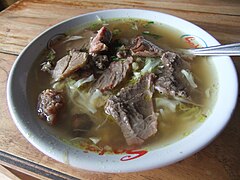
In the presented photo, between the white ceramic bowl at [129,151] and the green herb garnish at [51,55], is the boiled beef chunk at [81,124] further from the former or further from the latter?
the green herb garnish at [51,55]

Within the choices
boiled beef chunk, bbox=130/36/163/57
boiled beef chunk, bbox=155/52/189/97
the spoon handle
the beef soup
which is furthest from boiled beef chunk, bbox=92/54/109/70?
the spoon handle

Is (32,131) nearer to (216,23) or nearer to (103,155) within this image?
(103,155)

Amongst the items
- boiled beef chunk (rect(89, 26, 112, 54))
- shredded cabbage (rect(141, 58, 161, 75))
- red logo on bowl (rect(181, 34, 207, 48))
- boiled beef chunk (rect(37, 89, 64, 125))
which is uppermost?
red logo on bowl (rect(181, 34, 207, 48))

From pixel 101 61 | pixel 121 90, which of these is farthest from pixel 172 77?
pixel 101 61

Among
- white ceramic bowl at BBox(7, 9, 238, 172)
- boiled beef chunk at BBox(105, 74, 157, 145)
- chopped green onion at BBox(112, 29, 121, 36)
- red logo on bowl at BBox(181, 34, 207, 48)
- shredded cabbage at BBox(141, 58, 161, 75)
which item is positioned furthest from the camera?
chopped green onion at BBox(112, 29, 121, 36)

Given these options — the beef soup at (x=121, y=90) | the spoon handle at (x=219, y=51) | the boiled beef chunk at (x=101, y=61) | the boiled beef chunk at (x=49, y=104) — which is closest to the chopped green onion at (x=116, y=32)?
the beef soup at (x=121, y=90)

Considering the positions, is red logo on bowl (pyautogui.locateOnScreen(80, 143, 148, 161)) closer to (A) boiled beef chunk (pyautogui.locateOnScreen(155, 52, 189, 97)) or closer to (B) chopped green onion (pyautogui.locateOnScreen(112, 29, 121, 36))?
(A) boiled beef chunk (pyautogui.locateOnScreen(155, 52, 189, 97))

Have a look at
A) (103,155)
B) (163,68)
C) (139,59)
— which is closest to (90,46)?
(139,59)

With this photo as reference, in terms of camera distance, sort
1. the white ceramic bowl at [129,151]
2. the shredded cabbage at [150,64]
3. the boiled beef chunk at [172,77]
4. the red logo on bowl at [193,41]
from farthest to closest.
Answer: the red logo on bowl at [193,41]
the shredded cabbage at [150,64]
the boiled beef chunk at [172,77]
the white ceramic bowl at [129,151]
